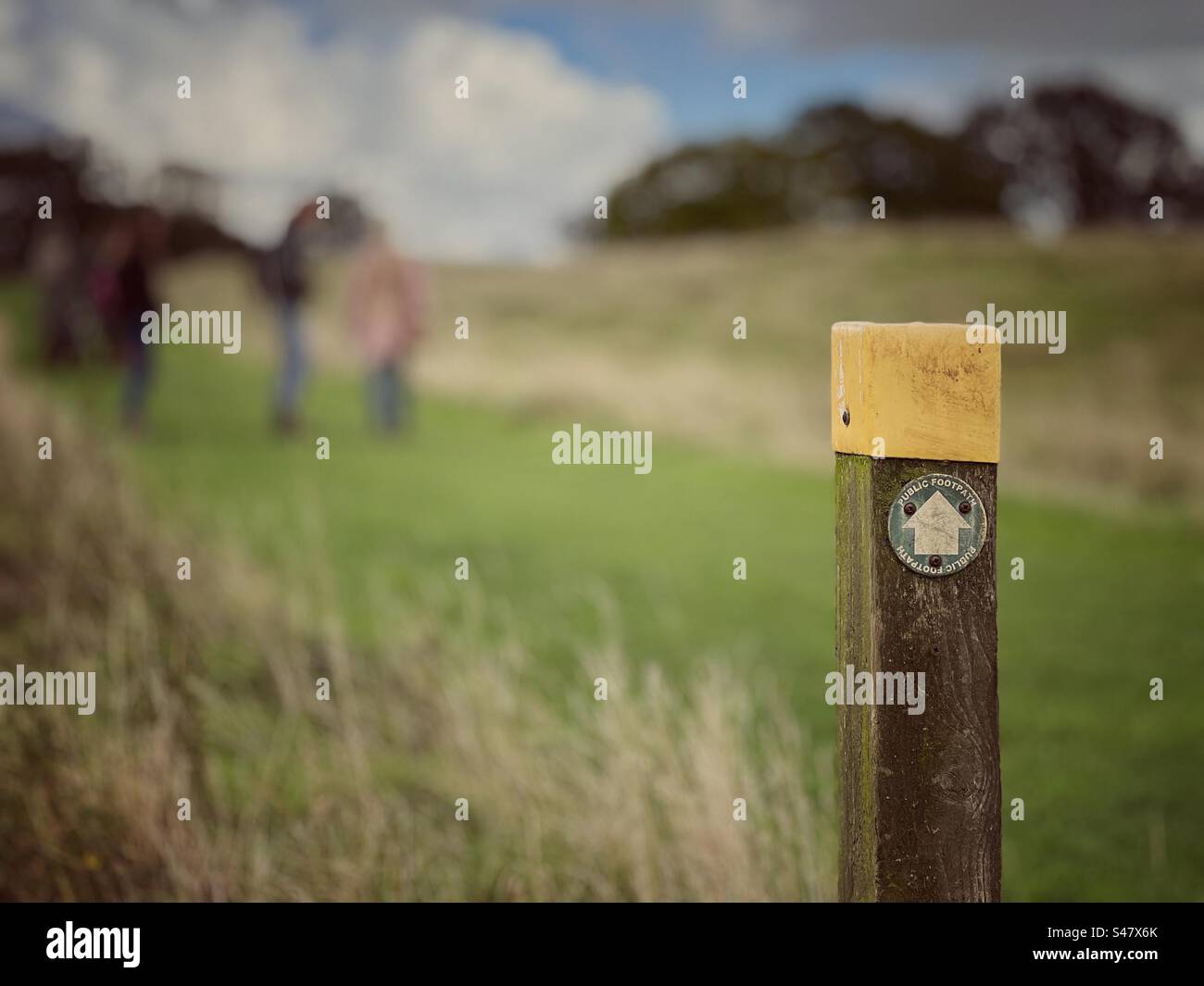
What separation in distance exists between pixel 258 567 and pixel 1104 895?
516 centimetres

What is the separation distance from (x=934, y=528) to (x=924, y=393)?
26 cm

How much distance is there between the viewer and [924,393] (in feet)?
7.11

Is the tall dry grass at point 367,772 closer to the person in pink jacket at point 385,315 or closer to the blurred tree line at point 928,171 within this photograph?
the person in pink jacket at point 385,315

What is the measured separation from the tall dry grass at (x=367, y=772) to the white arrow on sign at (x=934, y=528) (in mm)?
1619

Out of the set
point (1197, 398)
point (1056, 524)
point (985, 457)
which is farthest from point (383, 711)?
point (1197, 398)

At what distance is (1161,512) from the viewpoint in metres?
11.0

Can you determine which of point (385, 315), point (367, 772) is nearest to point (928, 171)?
point (385, 315)

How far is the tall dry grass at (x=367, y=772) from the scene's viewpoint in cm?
360

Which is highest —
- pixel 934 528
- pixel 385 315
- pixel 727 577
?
pixel 385 315

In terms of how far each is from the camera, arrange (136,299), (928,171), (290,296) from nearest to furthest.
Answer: (290,296)
(136,299)
(928,171)

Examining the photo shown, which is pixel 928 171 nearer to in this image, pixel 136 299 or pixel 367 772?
pixel 136 299

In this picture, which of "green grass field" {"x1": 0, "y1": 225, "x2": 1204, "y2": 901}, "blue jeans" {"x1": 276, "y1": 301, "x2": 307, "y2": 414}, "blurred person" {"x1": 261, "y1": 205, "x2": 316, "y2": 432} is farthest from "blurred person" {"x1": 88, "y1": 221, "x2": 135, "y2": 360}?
"blue jeans" {"x1": 276, "y1": 301, "x2": 307, "y2": 414}
